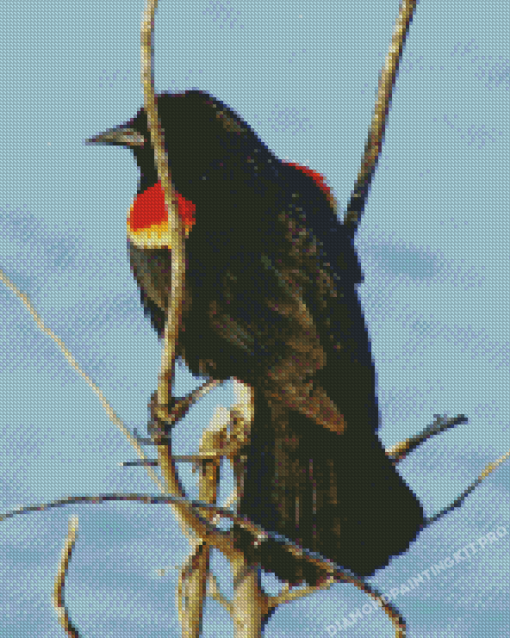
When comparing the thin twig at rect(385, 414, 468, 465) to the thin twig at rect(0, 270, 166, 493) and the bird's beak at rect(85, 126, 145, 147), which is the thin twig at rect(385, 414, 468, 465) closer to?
the thin twig at rect(0, 270, 166, 493)

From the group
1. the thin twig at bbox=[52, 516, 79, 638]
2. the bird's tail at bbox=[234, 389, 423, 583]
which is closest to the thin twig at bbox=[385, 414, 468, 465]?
the bird's tail at bbox=[234, 389, 423, 583]

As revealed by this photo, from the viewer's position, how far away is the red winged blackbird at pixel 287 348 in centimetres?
292

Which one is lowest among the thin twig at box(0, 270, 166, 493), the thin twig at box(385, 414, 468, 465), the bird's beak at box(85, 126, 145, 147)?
the thin twig at box(385, 414, 468, 465)

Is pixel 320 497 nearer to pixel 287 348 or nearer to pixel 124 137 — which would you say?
pixel 287 348

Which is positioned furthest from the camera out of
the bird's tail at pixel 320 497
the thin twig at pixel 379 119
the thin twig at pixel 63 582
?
the thin twig at pixel 379 119

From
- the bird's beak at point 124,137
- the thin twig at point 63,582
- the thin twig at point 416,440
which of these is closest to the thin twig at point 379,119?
the thin twig at point 416,440

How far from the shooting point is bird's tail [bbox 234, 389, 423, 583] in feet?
9.52

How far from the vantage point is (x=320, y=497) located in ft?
9.70

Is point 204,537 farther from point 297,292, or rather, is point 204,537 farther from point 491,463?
point 491,463

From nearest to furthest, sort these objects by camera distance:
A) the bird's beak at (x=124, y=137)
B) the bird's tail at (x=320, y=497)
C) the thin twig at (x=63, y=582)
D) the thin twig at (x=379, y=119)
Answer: the thin twig at (x=63, y=582) → the bird's tail at (x=320, y=497) → the thin twig at (x=379, y=119) → the bird's beak at (x=124, y=137)

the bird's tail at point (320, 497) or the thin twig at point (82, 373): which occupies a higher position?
the thin twig at point (82, 373)

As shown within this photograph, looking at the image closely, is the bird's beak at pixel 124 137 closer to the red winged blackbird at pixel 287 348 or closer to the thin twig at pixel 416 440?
the red winged blackbird at pixel 287 348

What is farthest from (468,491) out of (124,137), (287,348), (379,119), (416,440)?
(124,137)

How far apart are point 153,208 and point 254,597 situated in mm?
1426
